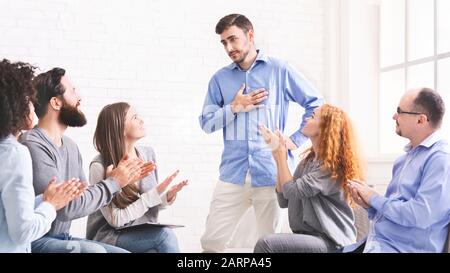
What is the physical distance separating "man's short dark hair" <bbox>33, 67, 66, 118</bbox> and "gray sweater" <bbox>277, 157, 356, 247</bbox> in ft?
4.31

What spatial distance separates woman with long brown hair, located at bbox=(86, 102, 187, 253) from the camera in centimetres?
346

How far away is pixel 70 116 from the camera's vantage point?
3363mm

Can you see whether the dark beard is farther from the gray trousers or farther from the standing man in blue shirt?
the gray trousers

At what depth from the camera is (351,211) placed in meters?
3.42

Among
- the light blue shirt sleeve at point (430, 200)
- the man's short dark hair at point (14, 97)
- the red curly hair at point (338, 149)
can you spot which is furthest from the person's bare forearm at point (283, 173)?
the man's short dark hair at point (14, 97)

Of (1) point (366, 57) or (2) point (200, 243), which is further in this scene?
(1) point (366, 57)

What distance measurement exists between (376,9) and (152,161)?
1.74 meters

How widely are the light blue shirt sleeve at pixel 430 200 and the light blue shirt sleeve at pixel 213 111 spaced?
3.92 feet

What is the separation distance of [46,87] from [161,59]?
0.71m

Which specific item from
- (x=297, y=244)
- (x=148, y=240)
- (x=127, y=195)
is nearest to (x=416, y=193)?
(x=297, y=244)

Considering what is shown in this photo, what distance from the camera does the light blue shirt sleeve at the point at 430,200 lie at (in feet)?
9.50

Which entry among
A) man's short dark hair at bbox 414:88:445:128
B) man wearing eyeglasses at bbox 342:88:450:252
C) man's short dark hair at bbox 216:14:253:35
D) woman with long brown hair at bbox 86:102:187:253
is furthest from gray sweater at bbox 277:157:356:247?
man's short dark hair at bbox 216:14:253:35
